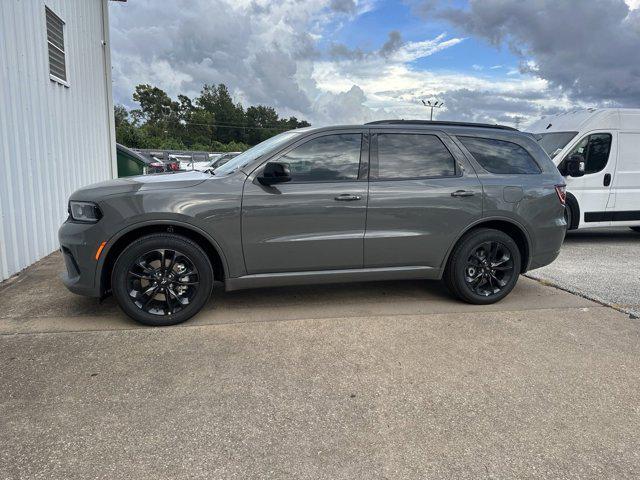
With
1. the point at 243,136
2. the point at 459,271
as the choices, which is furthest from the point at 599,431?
the point at 243,136

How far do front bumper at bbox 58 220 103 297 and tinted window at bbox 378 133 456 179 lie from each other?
2.54 m

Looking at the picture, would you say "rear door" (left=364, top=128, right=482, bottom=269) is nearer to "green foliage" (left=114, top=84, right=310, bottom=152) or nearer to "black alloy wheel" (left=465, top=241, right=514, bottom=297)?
"black alloy wheel" (left=465, top=241, right=514, bottom=297)

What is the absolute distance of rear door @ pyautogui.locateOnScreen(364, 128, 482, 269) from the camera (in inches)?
175

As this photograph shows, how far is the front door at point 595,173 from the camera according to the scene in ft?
27.8

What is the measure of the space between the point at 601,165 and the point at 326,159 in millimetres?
6503

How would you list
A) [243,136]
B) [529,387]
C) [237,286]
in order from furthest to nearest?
[243,136] < [237,286] < [529,387]

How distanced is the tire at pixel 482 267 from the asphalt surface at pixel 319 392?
196mm

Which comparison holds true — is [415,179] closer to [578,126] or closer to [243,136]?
[578,126]

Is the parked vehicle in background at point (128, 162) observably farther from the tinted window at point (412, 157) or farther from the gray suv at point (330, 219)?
the tinted window at point (412, 157)

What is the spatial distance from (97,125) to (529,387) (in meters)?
8.70

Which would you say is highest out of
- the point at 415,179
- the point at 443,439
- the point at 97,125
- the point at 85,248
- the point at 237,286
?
the point at 97,125

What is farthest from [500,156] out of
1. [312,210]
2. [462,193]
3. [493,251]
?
[312,210]

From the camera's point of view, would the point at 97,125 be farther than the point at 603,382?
Yes

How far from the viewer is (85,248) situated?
3.88 meters
